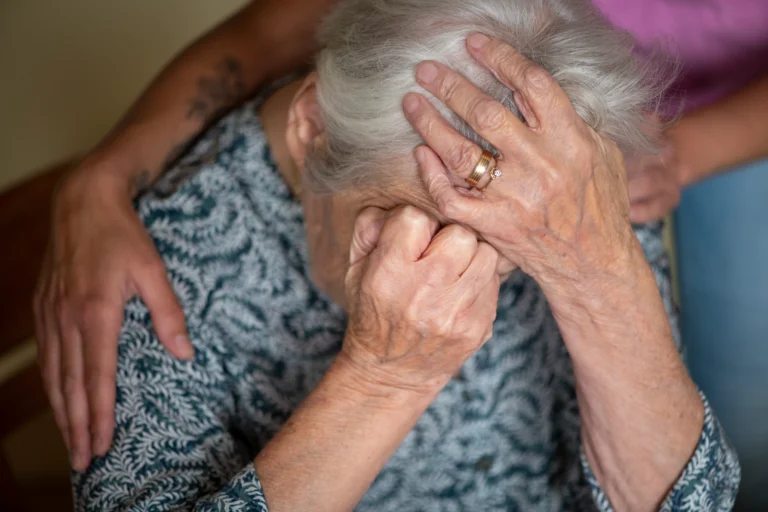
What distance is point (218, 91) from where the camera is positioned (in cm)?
138

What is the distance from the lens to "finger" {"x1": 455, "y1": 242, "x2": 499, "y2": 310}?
945 millimetres

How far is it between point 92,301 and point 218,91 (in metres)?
0.44

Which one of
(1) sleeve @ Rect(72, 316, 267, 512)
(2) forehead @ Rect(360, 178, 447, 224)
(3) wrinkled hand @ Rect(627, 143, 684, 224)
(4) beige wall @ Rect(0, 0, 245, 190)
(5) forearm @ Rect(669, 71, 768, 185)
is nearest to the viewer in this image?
(2) forehead @ Rect(360, 178, 447, 224)

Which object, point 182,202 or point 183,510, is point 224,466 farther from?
point 182,202

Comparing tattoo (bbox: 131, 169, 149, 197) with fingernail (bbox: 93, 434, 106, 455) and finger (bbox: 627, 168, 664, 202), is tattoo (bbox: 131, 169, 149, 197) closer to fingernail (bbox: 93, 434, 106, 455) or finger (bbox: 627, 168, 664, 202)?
fingernail (bbox: 93, 434, 106, 455)

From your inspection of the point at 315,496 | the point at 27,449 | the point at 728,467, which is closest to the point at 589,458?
the point at 728,467

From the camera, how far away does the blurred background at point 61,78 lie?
7.61ft

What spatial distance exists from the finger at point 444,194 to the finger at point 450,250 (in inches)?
0.5

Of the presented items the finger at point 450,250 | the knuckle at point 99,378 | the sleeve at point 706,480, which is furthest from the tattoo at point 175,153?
the sleeve at point 706,480

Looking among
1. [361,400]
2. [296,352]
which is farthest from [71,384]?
[361,400]

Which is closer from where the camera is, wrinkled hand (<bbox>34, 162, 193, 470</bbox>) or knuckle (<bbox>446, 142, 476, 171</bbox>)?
knuckle (<bbox>446, 142, 476, 171</bbox>)

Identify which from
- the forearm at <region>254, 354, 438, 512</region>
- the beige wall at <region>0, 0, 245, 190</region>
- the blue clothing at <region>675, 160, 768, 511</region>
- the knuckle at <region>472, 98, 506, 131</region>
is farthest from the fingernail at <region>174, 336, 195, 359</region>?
the beige wall at <region>0, 0, 245, 190</region>

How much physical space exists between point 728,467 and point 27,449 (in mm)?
2093

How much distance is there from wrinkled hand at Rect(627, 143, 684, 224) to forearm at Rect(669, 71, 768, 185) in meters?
0.07
